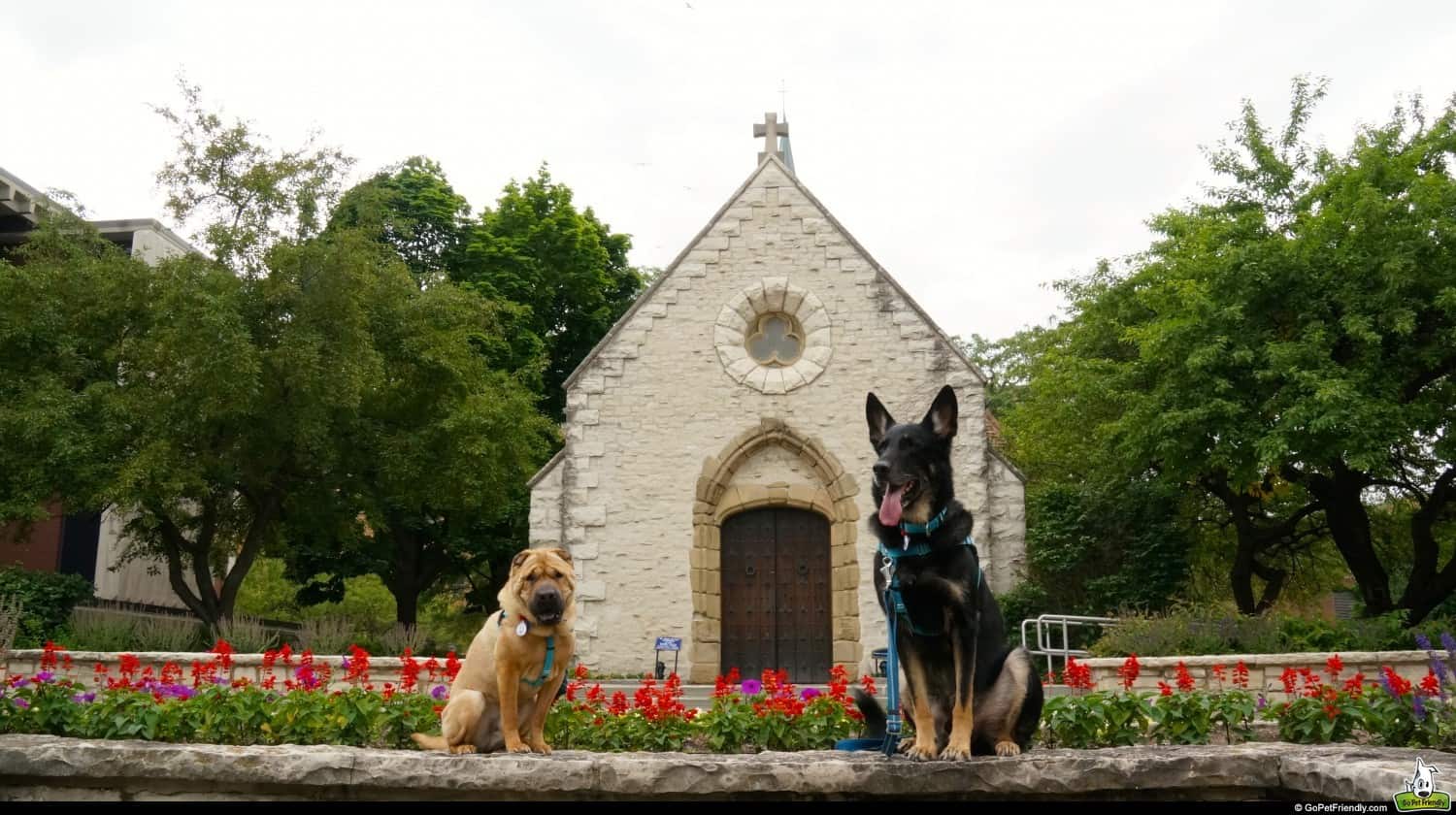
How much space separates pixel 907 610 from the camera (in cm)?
385

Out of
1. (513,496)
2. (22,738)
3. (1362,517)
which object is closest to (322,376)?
(513,496)

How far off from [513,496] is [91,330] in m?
7.63

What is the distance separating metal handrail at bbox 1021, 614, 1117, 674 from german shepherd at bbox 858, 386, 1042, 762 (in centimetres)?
751

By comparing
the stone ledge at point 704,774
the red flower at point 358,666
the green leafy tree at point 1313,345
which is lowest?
the stone ledge at point 704,774

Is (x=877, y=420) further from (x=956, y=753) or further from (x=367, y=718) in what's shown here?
(x=367, y=718)

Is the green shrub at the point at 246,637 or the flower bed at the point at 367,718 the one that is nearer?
the flower bed at the point at 367,718

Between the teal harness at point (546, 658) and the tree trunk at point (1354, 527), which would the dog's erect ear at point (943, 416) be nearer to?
the teal harness at point (546, 658)

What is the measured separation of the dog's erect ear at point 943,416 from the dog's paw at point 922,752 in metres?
1.16

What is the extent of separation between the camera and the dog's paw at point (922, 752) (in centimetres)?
382

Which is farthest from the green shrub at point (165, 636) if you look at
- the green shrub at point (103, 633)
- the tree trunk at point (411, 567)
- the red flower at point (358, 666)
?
the red flower at point (358, 666)

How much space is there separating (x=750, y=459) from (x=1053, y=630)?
4523 mm

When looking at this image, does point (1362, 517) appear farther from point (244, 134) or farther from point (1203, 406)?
point (244, 134)

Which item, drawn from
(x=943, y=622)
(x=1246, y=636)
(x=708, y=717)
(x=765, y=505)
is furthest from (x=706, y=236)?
(x=943, y=622)

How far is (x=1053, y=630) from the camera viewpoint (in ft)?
43.1
